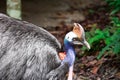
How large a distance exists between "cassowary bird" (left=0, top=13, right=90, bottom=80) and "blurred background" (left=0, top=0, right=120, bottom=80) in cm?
146

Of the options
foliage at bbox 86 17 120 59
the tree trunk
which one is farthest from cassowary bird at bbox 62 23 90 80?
the tree trunk

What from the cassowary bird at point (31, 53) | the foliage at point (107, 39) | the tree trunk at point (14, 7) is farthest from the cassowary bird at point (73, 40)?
the tree trunk at point (14, 7)

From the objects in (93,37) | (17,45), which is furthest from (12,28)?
(93,37)

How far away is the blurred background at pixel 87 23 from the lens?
7.34 metres

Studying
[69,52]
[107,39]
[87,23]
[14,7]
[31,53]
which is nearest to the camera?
[31,53]

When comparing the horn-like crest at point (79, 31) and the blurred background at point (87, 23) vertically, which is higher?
the horn-like crest at point (79, 31)

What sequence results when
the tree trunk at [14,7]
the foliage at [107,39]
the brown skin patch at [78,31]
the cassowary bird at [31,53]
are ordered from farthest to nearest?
the tree trunk at [14,7]
the foliage at [107,39]
the brown skin patch at [78,31]
the cassowary bird at [31,53]

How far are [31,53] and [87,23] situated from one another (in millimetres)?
5138

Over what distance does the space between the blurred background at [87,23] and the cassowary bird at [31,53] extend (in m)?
1.46

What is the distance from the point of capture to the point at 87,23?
35.0ft

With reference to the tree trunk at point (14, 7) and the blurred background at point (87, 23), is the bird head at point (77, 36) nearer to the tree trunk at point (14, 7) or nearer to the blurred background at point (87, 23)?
the blurred background at point (87, 23)

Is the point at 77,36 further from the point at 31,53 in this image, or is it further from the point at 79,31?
the point at 31,53

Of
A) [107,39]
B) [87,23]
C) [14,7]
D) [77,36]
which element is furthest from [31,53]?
[87,23]

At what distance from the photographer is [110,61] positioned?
7449 mm
